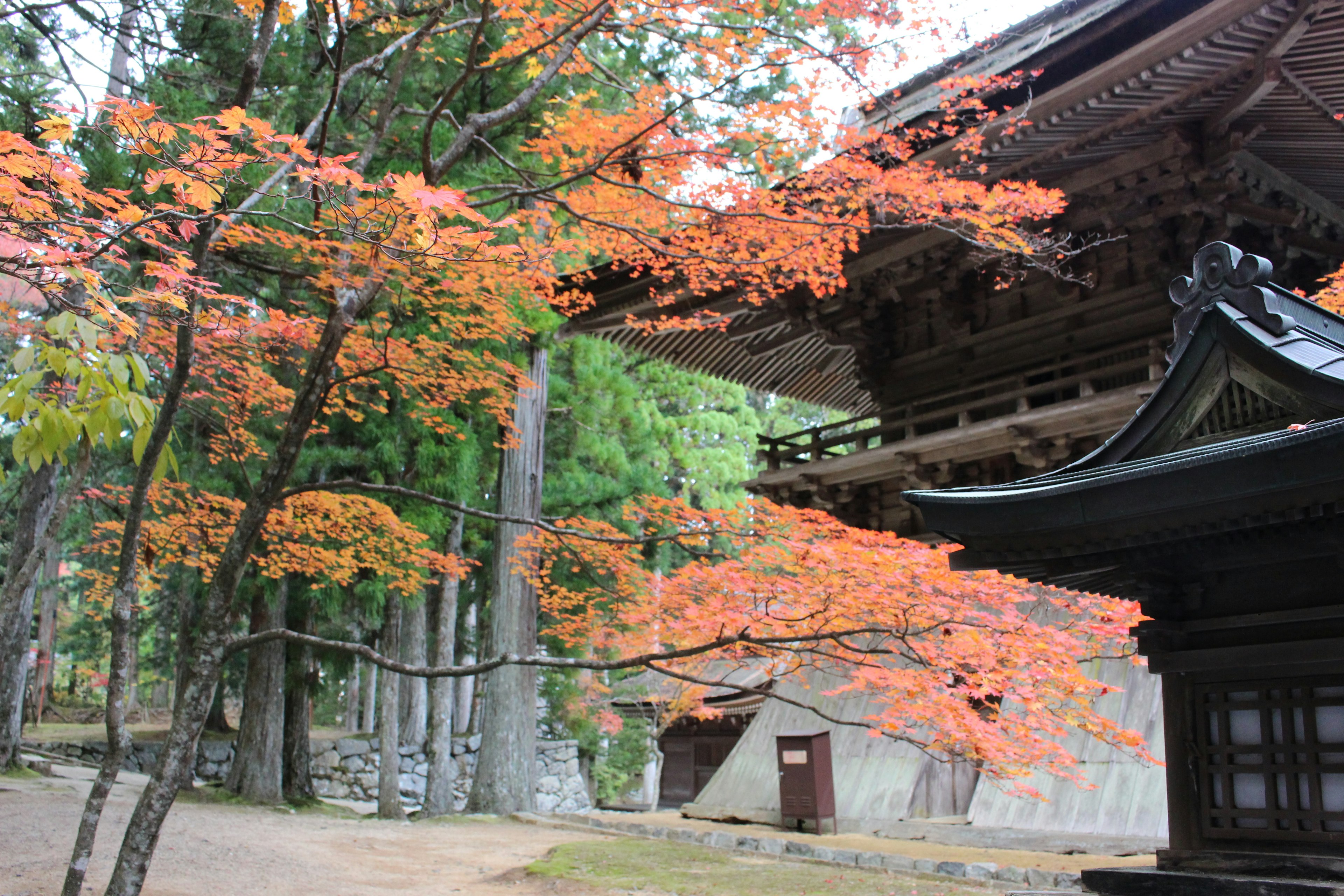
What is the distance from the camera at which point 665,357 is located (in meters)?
12.9

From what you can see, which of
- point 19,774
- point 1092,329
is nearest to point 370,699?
point 19,774

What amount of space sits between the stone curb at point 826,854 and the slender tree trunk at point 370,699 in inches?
480

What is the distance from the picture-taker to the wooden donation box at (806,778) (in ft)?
33.4

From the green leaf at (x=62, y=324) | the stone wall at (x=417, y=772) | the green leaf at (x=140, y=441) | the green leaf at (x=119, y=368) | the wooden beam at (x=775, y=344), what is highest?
the wooden beam at (x=775, y=344)

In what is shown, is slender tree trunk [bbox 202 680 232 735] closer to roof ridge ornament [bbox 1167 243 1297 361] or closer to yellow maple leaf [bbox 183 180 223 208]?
yellow maple leaf [bbox 183 180 223 208]

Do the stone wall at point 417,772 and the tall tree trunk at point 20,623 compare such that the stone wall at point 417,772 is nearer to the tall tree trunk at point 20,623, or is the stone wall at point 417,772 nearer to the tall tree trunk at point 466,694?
the tall tree trunk at point 466,694

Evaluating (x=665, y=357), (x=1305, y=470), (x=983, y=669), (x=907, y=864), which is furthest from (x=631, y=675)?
(x=1305, y=470)

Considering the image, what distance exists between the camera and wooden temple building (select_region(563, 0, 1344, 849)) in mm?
3984

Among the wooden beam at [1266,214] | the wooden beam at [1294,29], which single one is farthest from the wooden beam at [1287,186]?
the wooden beam at [1294,29]

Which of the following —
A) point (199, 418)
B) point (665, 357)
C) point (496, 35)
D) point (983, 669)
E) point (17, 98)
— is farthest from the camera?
point (199, 418)

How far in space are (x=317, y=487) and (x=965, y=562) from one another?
12.6 feet

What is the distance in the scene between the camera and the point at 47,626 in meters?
21.8

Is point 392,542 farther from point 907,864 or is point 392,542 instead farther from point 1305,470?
point 1305,470

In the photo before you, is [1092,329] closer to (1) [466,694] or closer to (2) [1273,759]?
(2) [1273,759]
